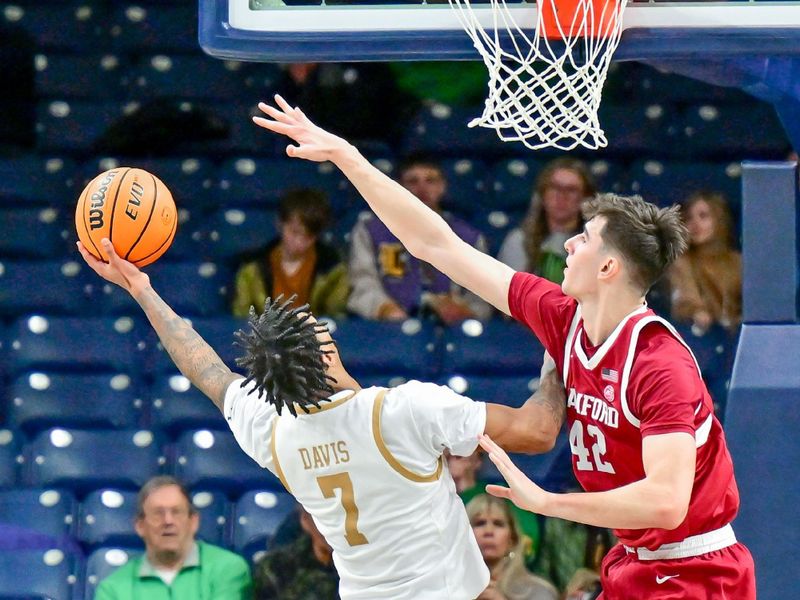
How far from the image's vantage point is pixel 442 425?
11.5 feet

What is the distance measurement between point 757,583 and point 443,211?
2.63 m

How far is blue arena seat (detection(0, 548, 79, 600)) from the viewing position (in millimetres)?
5477

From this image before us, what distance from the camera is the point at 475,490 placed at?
5379mm

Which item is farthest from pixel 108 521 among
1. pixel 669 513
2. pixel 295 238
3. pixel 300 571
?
pixel 669 513

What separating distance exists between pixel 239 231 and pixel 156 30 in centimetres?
139

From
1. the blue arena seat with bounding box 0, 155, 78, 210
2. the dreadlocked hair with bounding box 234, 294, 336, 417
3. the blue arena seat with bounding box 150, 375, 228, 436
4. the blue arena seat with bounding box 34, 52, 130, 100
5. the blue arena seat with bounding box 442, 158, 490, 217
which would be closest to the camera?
the dreadlocked hair with bounding box 234, 294, 336, 417

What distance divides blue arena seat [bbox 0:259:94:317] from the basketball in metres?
2.43

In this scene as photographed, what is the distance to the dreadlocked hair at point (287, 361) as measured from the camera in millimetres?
3486

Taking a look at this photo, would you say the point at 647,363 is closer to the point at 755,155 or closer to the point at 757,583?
the point at 757,583

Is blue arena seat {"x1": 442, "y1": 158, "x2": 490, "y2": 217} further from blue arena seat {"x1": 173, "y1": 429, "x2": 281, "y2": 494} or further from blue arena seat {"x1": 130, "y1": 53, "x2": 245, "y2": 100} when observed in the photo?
blue arena seat {"x1": 173, "y1": 429, "x2": 281, "y2": 494}

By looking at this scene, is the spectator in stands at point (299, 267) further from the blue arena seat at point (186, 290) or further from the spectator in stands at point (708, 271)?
the spectator in stands at point (708, 271)

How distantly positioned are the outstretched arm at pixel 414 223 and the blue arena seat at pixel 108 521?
2379 millimetres

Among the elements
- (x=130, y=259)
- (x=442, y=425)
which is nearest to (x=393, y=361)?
(x=130, y=259)

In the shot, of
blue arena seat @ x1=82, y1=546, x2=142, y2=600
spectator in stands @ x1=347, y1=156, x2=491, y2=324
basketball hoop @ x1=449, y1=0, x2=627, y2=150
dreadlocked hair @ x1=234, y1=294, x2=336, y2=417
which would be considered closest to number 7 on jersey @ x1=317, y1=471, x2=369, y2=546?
dreadlocked hair @ x1=234, y1=294, x2=336, y2=417
